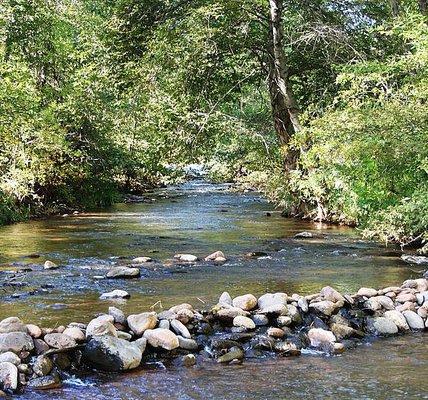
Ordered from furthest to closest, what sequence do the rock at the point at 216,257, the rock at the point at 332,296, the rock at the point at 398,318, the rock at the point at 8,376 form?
1. the rock at the point at 216,257
2. the rock at the point at 332,296
3. the rock at the point at 398,318
4. the rock at the point at 8,376

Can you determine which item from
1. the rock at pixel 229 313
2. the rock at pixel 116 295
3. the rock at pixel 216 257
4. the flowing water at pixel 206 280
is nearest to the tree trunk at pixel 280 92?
the flowing water at pixel 206 280

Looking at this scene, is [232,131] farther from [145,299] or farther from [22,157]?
[145,299]

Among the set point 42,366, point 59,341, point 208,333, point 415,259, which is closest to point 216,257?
point 415,259

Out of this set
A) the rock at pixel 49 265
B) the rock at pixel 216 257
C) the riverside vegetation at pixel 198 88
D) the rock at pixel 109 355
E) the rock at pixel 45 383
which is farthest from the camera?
the riverside vegetation at pixel 198 88

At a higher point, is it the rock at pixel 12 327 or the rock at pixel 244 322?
the rock at pixel 12 327

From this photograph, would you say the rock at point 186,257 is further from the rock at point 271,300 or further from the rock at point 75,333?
the rock at point 75,333

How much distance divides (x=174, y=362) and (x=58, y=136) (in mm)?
14264

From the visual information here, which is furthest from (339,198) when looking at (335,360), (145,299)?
(335,360)

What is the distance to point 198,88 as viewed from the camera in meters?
18.6

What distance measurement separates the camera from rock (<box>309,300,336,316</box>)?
7.18 metres

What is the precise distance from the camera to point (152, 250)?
12.6 m

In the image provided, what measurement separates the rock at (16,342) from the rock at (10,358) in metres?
0.13

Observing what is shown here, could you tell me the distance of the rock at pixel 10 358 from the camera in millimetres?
5410

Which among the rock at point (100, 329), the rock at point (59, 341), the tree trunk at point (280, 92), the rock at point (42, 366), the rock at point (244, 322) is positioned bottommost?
the rock at point (42, 366)
